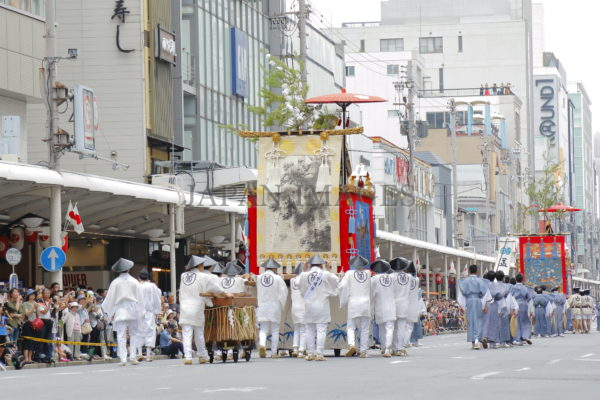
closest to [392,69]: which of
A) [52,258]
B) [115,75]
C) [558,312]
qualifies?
[115,75]

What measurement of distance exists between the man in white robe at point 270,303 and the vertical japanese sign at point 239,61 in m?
34.1

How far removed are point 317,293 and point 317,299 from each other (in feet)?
0.34

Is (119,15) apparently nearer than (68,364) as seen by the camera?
No

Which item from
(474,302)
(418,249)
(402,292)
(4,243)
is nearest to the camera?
(402,292)

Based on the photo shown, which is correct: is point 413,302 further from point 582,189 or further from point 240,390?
point 582,189

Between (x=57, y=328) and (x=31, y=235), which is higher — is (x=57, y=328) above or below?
below

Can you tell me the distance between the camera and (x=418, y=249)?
6131 centimetres

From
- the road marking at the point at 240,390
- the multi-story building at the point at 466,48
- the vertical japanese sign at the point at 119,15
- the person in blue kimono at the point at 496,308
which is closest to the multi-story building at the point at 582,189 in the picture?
the multi-story building at the point at 466,48

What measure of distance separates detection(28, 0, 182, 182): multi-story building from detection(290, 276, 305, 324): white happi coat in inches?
1005

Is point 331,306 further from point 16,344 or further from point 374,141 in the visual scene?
point 374,141

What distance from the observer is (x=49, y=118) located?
3241 centimetres

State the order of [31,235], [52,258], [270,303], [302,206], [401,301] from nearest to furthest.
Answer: [270,303] → [401,301] → [302,206] → [52,258] → [31,235]

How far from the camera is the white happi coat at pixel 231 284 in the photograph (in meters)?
25.6

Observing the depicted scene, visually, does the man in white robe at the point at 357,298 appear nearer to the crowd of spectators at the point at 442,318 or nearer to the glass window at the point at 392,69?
the crowd of spectators at the point at 442,318
